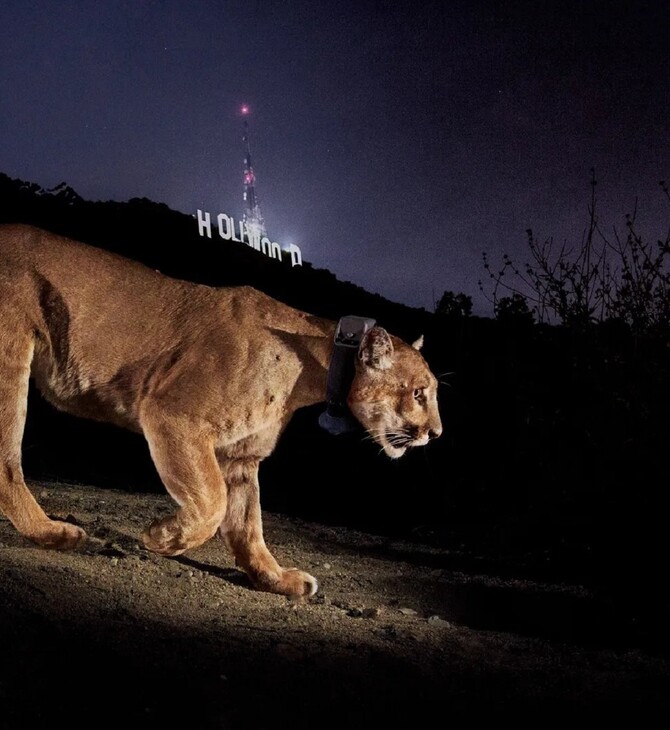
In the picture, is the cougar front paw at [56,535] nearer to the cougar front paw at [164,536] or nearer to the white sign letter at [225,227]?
the cougar front paw at [164,536]

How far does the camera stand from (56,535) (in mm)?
4598

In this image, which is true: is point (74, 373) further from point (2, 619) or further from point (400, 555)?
point (400, 555)

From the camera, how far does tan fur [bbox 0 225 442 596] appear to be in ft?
14.7

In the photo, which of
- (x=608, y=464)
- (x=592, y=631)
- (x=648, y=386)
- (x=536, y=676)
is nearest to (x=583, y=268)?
(x=648, y=386)

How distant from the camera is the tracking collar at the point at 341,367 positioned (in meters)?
4.81

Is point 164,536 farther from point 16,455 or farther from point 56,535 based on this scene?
point 16,455

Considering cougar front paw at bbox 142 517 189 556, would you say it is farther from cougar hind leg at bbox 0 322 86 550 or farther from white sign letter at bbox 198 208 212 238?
white sign letter at bbox 198 208 212 238

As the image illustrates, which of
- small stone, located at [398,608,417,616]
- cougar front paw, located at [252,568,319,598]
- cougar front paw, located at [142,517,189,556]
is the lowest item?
small stone, located at [398,608,417,616]

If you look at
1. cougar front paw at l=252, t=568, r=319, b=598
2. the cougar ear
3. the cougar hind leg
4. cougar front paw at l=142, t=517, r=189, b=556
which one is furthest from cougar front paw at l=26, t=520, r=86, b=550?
the cougar ear

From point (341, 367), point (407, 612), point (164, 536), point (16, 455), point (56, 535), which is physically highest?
point (341, 367)

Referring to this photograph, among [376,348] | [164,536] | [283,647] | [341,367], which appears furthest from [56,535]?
[376,348]

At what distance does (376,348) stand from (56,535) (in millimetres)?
2319

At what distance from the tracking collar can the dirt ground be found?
1177 millimetres

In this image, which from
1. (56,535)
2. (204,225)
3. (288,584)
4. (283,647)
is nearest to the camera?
(283,647)
